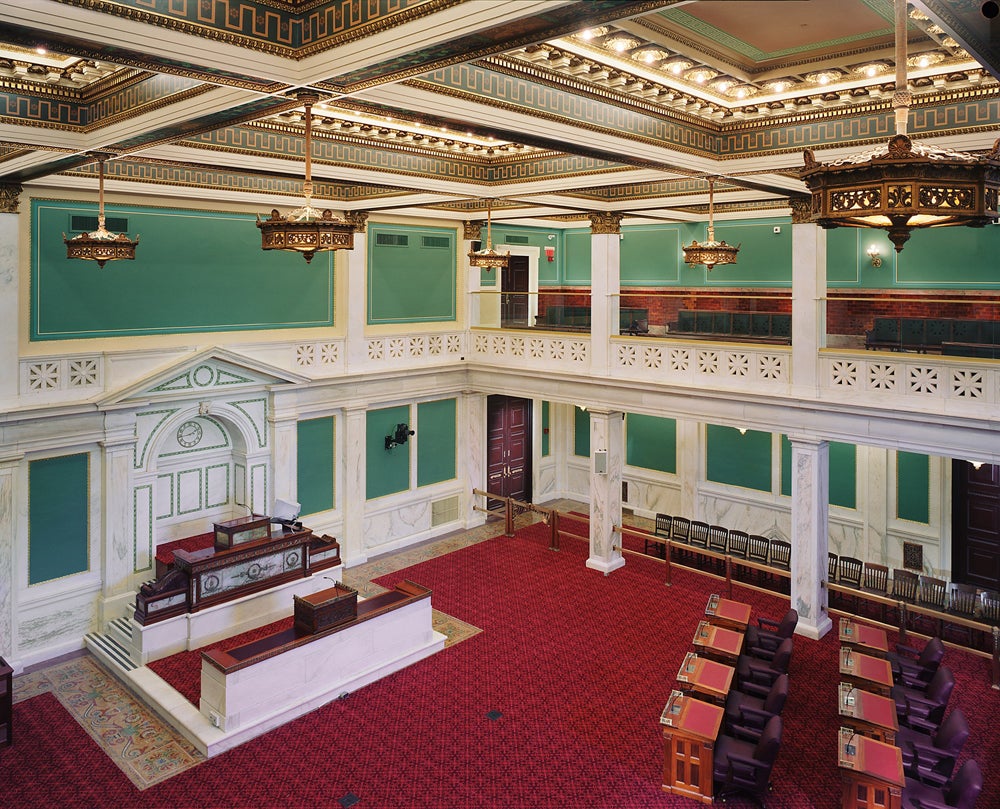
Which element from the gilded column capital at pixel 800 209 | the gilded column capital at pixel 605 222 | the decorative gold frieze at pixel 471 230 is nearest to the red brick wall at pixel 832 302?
the gilded column capital at pixel 800 209

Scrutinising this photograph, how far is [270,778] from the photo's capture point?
854 centimetres

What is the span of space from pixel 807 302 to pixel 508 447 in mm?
8572

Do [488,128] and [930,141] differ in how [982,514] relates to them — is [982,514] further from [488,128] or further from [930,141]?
[488,128]

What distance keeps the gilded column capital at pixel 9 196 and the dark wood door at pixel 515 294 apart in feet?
26.8

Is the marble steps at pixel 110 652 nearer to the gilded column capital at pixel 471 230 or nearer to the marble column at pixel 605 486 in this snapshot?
the marble column at pixel 605 486

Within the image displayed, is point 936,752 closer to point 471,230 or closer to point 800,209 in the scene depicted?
point 800,209

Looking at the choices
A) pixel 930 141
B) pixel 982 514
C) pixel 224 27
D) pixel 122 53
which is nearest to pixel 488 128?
pixel 224 27

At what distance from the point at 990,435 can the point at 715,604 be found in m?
4.07

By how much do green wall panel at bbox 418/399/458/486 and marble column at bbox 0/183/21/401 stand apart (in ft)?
24.3

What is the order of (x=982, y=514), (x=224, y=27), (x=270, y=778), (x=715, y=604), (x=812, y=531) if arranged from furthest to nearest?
(x=982, y=514) < (x=812, y=531) < (x=715, y=604) < (x=270, y=778) < (x=224, y=27)

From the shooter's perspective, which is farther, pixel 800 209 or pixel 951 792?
pixel 800 209

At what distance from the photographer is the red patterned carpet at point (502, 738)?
8242mm

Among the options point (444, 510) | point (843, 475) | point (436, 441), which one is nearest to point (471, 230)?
point (436, 441)

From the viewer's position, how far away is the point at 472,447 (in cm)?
1720
